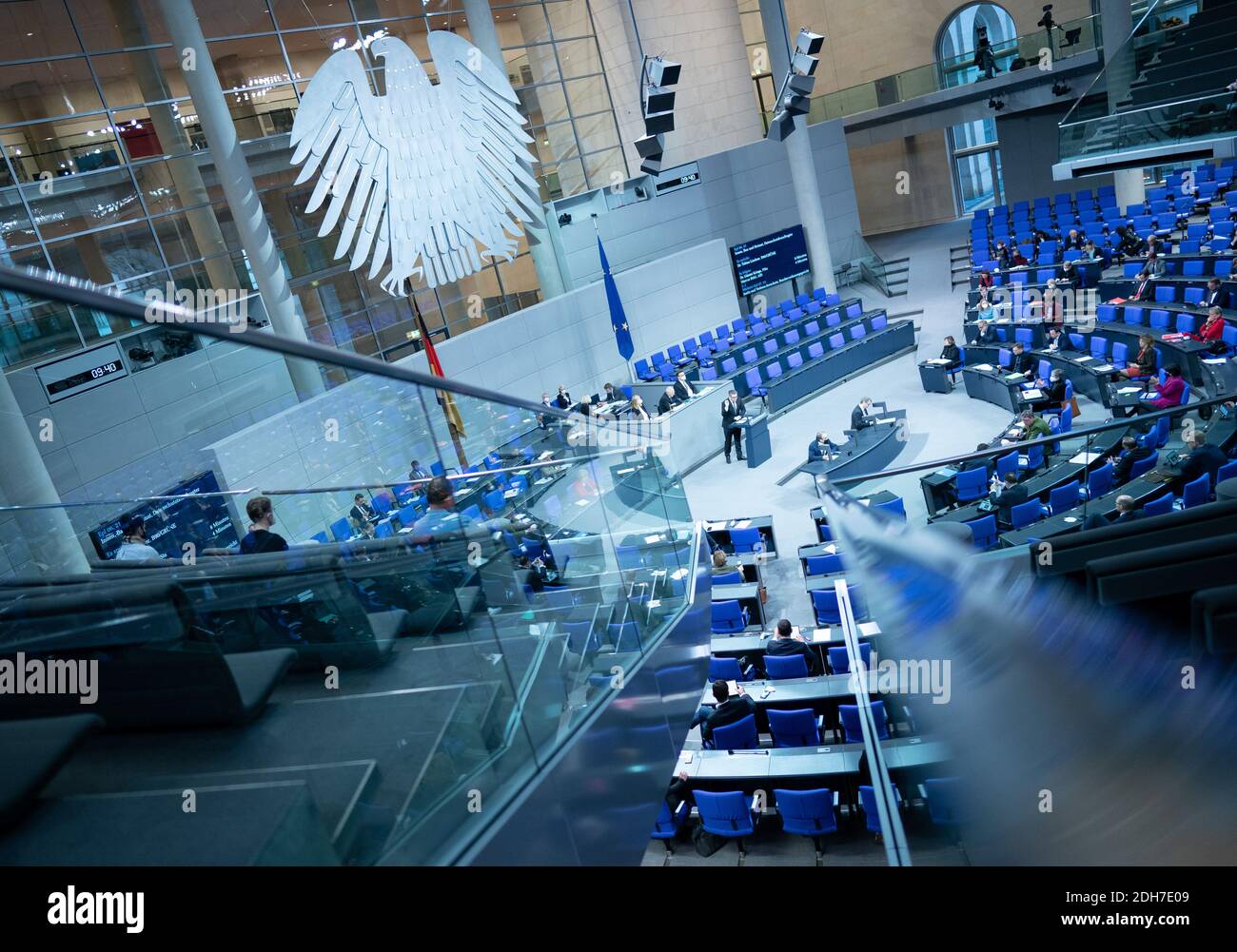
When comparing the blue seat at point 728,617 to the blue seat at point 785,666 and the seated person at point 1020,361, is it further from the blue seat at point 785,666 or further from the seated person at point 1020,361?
the seated person at point 1020,361

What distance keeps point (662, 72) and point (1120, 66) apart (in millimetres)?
8491

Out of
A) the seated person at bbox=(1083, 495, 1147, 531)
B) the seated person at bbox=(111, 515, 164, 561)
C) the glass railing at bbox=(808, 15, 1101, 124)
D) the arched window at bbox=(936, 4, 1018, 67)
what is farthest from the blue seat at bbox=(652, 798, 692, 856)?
the arched window at bbox=(936, 4, 1018, 67)

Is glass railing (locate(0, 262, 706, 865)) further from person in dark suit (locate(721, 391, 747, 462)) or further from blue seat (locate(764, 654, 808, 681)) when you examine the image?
person in dark suit (locate(721, 391, 747, 462))

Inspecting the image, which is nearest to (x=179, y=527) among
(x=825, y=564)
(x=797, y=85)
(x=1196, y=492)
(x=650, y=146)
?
(x=825, y=564)

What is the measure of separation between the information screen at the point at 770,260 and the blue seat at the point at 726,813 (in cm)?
1656

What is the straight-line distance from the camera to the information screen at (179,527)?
197 inches

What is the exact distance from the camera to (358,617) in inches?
128

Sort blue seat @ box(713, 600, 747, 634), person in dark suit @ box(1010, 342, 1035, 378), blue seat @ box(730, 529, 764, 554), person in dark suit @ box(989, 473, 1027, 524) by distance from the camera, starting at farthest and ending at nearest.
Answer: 1. person in dark suit @ box(1010, 342, 1035, 378)
2. blue seat @ box(730, 529, 764, 554)
3. blue seat @ box(713, 600, 747, 634)
4. person in dark suit @ box(989, 473, 1027, 524)

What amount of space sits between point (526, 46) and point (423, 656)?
1858 centimetres

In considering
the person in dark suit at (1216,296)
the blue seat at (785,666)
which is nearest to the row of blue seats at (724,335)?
the person in dark suit at (1216,296)

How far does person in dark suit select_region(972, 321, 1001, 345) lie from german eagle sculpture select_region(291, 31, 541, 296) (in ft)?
29.2

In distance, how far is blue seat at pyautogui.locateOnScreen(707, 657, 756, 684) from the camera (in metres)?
8.56
